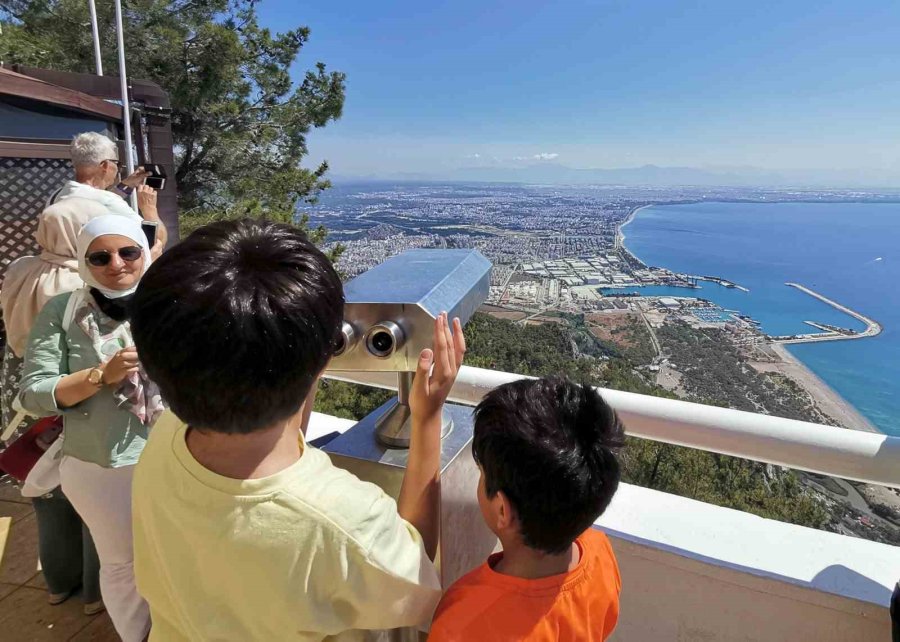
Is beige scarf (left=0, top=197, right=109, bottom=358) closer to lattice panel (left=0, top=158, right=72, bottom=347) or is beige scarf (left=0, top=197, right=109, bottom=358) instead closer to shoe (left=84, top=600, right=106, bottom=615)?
shoe (left=84, top=600, right=106, bottom=615)

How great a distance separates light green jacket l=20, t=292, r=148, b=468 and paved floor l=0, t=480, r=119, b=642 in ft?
2.51

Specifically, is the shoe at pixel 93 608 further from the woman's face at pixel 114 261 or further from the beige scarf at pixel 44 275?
the woman's face at pixel 114 261

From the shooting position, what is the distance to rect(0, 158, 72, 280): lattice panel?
4078 millimetres

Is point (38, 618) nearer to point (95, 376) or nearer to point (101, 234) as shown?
point (95, 376)

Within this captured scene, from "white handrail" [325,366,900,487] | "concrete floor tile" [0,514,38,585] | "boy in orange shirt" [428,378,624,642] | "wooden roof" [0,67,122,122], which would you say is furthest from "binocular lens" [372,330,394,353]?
"wooden roof" [0,67,122,122]

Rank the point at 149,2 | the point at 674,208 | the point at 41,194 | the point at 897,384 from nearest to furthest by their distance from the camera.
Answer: the point at 897,384
the point at 41,194
the point at 674,208
the point at 149,2

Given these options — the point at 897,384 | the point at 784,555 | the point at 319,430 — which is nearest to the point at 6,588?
the point at 319,430

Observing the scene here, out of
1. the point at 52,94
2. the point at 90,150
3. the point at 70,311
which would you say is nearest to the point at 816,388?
the point at 70,311

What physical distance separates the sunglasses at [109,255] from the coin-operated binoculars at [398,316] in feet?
2.33

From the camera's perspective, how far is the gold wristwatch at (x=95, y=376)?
4.76 ft

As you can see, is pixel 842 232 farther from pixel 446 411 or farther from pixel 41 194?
pixel 41 194

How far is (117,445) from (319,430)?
82cm

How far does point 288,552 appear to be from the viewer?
733 mm

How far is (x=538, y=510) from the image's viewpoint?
0.98 metres
